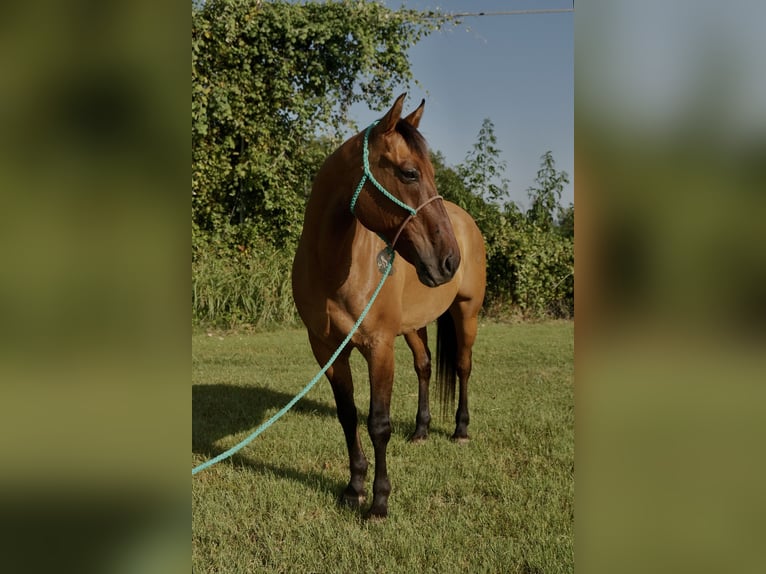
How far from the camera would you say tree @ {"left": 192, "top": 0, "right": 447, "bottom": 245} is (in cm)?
984

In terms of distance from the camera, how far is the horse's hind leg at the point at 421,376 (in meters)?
4.59

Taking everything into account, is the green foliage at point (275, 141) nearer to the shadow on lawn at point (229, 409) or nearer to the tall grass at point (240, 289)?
the tall grass at point (240, 289)

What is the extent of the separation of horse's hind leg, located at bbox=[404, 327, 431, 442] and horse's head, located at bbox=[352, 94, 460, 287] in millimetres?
2133

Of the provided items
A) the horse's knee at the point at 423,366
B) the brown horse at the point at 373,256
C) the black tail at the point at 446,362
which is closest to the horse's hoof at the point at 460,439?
the black tail at the point at 446,362

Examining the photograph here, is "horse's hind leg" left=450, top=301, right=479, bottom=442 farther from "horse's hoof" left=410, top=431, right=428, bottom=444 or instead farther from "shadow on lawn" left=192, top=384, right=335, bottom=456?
"shadow on lawn" left=192, top=384, right=335, bottom=456

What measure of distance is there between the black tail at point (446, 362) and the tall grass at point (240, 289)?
5.15m

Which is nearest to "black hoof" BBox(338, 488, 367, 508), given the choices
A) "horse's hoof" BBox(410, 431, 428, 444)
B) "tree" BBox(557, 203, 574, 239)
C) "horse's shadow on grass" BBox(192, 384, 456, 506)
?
"horse's shadow on grass" BBox(192, 384, 456, 506)

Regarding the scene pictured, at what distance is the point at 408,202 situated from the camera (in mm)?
2609

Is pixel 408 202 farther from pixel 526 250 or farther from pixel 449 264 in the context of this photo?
pixel 526 250

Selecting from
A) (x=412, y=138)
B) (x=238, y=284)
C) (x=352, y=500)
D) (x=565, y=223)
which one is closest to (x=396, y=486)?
(x=352, y=500)
